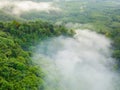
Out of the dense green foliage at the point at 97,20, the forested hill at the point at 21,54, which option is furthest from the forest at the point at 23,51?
the dense green foliage at the point at 97,20

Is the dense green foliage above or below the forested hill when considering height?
below

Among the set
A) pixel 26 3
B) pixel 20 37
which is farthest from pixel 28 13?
pixel 20 37

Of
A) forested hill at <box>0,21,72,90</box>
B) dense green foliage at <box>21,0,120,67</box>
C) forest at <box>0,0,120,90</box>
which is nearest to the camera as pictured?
forested hill at <box>0,21,72,90</box>

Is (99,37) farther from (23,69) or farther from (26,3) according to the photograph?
(26,3)

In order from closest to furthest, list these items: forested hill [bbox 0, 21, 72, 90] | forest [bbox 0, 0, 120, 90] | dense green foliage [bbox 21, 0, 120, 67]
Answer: forested hill [bbox 0, 21, 72, 90], forest [bbox 0, 0, 120, 90], dense green foliage [bbox 21, 0, 120, 67]

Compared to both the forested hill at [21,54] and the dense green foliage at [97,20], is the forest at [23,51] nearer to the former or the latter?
the forested hill at [21,54]

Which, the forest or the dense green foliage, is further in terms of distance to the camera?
the dense green foliage

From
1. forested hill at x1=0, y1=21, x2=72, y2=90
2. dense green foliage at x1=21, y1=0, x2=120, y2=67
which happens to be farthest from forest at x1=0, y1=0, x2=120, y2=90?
dense green foliage at x1=21, y1=0, x2=120, y2=67

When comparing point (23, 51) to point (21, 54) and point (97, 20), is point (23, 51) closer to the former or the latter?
point (21, 54)

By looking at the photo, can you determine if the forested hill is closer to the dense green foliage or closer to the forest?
the forest
